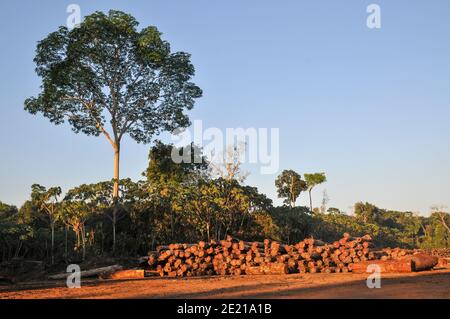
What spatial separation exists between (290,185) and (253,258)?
2858cm

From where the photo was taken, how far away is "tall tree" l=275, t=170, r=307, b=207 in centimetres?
4384

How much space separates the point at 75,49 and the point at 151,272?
1305 cm

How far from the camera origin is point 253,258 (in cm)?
1589

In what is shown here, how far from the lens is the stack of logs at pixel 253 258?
50.2ft

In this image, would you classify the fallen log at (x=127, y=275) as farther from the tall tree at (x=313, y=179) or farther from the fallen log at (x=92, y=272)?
the tall tree at (x=313, y=179)

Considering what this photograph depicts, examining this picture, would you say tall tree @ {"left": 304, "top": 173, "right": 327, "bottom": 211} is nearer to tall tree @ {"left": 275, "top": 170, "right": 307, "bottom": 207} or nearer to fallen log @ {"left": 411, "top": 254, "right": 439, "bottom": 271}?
tall tree @ {"left": 275, "top": 170, "right": 307, "bottom": 207}

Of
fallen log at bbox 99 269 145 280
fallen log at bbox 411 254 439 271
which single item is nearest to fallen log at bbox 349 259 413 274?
fallen log at bbox 411 254 439 271

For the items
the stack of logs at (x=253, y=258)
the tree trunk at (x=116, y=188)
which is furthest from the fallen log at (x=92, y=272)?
the tree trunk at (x=116, y=188)

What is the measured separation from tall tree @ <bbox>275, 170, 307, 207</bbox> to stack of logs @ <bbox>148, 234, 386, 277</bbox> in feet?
88.6

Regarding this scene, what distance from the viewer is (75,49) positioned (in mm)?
23703

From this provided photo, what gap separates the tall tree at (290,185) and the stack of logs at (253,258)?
88.6ft

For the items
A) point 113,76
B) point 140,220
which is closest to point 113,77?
point 113,76
